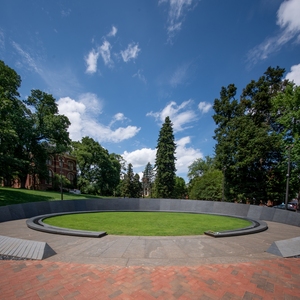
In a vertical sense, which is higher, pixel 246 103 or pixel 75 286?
pixel 246 103

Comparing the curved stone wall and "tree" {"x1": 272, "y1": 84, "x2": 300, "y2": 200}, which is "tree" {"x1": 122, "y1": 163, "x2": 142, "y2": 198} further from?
"tree" {"x1": 272, "y1": 84, "x2": 300, "y2": 200}

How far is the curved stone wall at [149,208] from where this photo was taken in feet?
35.9

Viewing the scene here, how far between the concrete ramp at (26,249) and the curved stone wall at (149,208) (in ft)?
22.0

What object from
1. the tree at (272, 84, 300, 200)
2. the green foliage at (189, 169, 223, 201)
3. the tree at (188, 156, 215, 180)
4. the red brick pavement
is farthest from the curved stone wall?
the tree at (188, 156, 215, 180)

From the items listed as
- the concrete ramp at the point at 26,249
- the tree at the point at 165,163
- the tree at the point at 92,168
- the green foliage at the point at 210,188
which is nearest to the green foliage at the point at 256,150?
the green foliage at the point at 210,188

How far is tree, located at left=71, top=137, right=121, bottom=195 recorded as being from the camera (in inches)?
1524

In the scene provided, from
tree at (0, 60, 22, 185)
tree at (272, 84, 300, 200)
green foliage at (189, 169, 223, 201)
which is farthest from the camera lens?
green foliage at (189, 169, 223, 201)

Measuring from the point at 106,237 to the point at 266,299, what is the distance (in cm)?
504

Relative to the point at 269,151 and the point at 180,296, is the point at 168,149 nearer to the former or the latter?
the point at 269,151

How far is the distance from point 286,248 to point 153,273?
159 inches

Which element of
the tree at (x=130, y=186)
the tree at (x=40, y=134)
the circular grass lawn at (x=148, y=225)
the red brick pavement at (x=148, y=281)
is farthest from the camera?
the tree at (x=130, y=186)

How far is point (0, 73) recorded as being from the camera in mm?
20797

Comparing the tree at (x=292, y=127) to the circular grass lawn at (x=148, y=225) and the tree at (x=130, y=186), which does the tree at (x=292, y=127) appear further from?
the tree at (x=130, y=186)

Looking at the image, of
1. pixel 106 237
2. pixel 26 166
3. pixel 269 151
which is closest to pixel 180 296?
pixel 106 237
